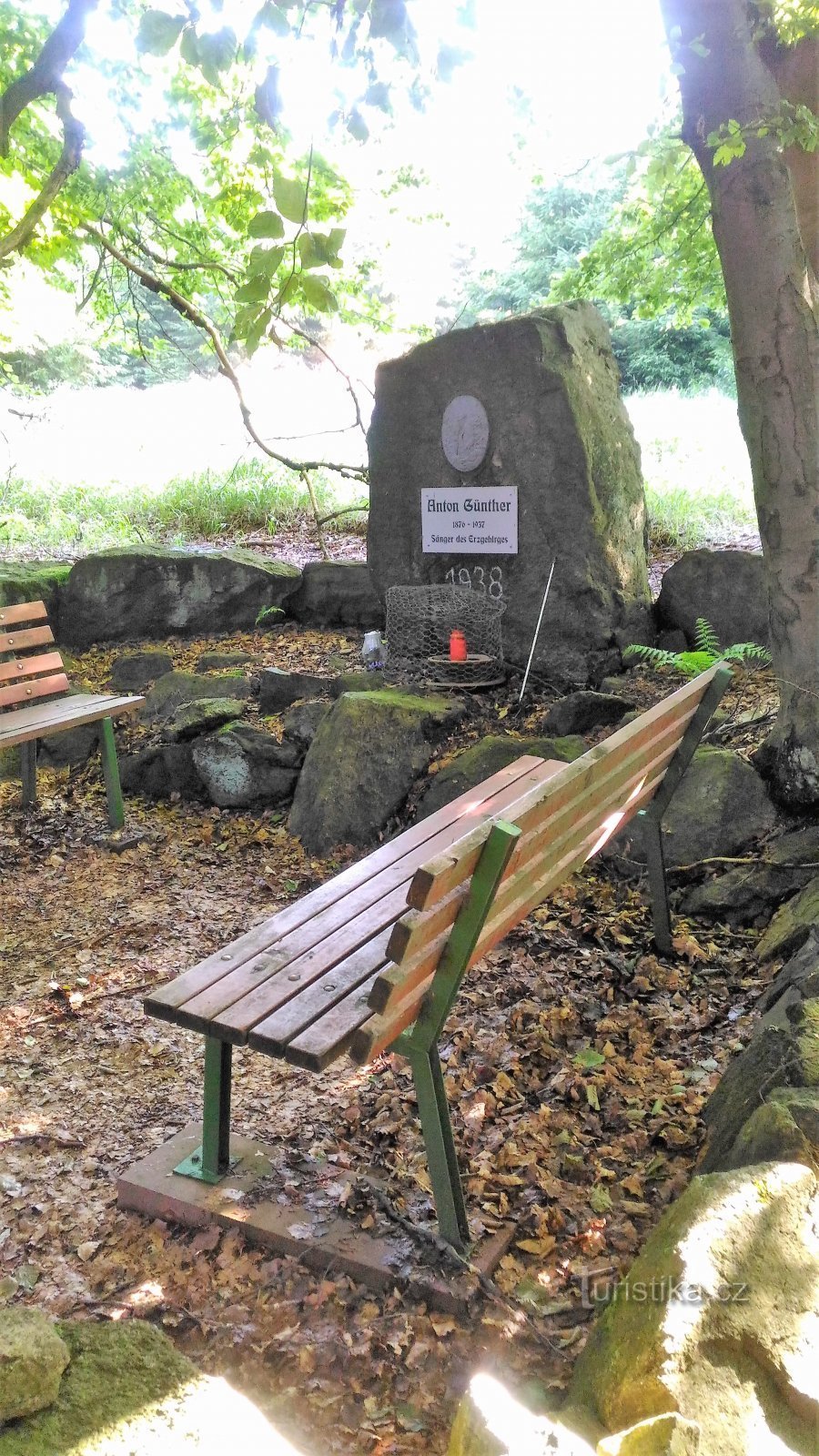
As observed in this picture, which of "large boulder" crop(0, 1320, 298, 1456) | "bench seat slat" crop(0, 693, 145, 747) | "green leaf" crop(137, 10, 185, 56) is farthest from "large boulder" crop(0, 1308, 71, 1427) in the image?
"bench seat slat" crop(0, 693, 145, 747)

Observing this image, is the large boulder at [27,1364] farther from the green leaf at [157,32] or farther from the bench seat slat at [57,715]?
the bench seat slat at [57,715]

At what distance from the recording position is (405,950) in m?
1.87

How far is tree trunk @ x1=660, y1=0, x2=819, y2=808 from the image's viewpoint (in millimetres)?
3568

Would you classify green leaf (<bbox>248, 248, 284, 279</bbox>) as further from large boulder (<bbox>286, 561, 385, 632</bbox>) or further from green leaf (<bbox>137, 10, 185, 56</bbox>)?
large boulder (<bbox>286, 561, 385, 632</bbox>)

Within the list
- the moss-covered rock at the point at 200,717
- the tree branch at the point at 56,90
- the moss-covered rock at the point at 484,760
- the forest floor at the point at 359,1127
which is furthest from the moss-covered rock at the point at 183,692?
the tree branch at the point at 56,90

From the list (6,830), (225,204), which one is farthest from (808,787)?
(225,204)

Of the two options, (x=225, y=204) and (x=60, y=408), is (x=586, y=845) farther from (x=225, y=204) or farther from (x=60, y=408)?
(x=60, y=408)

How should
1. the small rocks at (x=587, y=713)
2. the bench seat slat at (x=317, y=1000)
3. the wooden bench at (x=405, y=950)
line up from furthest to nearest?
the small rocks at (x=587, y=713) < the bench seat slat at (x=317, y=1000) < the wooden bench at (x=405, y=950)

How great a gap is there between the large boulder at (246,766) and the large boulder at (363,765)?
0.94 ft

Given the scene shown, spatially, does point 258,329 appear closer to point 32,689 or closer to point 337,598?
point 32,689

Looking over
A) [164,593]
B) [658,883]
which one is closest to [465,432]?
[164,593]

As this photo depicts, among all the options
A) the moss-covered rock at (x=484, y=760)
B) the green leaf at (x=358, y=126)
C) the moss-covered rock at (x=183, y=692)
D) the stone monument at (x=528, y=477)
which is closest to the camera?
the green leaf at (x=358, y=126)

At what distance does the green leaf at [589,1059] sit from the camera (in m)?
3.02

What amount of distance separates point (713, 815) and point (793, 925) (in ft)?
2.17
